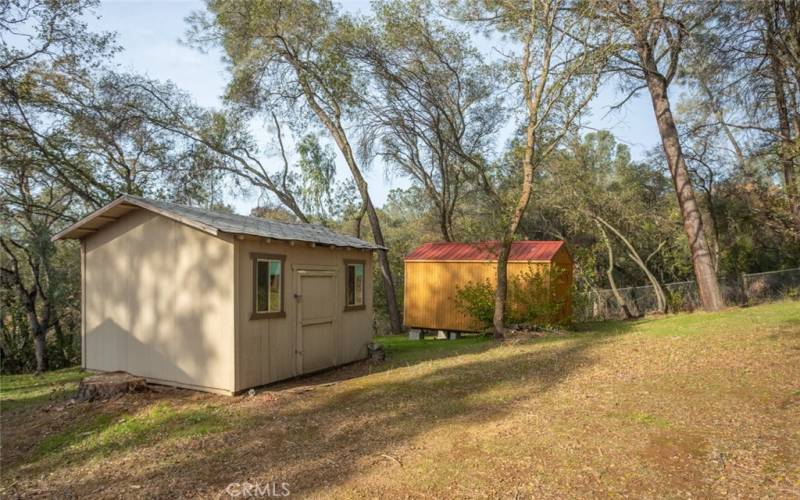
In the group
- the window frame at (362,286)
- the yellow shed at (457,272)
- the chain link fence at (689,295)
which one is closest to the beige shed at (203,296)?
the window frame at (362,286)

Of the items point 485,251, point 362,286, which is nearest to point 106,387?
point 362,286

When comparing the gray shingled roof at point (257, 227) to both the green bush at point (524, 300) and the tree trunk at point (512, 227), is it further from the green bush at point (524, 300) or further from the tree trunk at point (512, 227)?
the green bush at point (524, 300)

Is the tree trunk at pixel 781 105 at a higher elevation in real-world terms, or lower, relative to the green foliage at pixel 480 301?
higher

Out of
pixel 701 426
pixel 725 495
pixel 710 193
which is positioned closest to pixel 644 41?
pixel 710 193

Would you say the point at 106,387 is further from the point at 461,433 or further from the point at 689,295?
the point at 689,295

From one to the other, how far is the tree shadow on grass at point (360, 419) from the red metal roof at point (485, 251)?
5.49 m

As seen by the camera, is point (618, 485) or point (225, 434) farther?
point (225, 434)

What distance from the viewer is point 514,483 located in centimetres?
380

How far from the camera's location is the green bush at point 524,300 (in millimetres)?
12906

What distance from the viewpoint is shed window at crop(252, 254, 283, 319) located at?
759 cm

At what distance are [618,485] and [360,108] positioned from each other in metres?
17.4

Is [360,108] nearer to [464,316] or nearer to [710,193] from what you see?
[464,316]

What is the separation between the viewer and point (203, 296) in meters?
7.44

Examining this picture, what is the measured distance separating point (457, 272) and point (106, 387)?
33.7 ft
